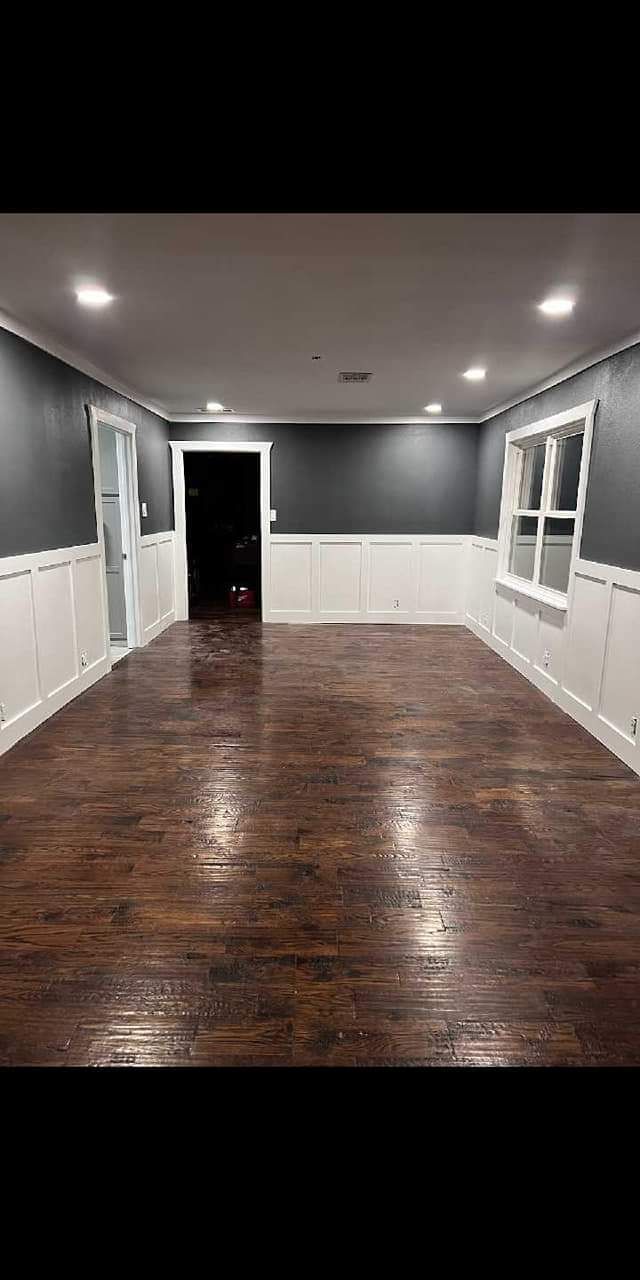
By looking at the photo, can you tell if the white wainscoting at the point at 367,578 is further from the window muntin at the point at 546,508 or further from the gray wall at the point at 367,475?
the window muntin at the point at 546,508

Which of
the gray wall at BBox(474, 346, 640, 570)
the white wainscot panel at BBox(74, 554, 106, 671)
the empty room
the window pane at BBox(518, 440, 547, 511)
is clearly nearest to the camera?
the empty room

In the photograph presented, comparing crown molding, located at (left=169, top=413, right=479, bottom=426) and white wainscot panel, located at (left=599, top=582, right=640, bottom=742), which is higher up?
crown molding, located at (left=169, top=413, right=479, bottom=426)

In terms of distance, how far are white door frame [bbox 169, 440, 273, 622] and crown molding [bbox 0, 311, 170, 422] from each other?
1112mm

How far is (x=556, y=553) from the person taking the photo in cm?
528

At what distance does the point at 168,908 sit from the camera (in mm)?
2227

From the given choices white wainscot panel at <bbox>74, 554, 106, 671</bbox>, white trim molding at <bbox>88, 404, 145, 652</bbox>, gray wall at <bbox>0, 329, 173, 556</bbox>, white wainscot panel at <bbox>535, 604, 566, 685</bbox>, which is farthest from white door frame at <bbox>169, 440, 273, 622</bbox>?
white wainscot panel at <bbox>535, 604, 566, 685</bbox>

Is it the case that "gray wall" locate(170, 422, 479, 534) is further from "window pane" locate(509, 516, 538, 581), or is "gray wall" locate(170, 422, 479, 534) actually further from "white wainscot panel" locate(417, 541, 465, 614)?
"window pane" locate(509, 516, 538, 581)

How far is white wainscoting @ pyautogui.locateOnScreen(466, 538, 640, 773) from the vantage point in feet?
11.8

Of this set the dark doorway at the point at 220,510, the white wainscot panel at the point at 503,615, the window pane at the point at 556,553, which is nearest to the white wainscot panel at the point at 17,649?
the window pane at the point at 556,553

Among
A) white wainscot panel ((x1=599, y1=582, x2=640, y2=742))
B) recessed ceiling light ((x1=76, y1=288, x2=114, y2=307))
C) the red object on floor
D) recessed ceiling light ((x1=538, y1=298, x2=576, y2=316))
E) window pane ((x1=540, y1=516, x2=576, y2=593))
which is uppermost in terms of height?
recessed ceiling light ((x1=538, y1=298, x2=576, y2=316))

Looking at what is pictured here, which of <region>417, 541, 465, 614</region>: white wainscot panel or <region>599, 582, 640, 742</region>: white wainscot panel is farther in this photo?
<region>417, 541, 465, 614</region>: white wainscot panel
